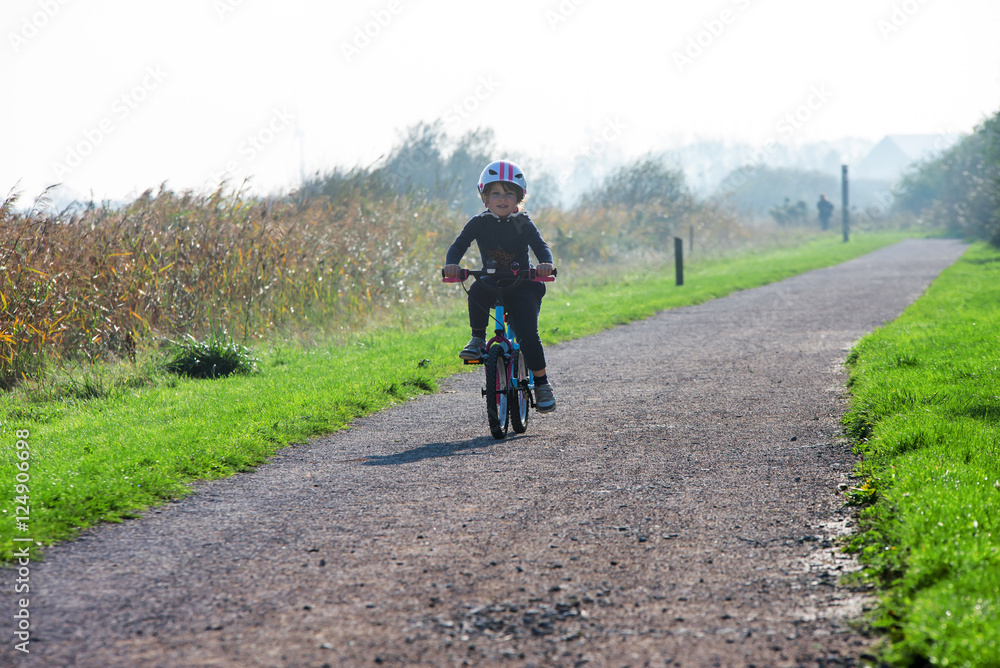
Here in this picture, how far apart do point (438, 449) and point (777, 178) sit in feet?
364

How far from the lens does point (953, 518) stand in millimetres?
3965

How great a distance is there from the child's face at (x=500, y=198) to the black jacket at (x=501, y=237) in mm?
57

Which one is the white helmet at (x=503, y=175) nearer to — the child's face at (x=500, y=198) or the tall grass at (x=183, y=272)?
the child's face at (x=500, y=198)

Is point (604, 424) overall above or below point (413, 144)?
below

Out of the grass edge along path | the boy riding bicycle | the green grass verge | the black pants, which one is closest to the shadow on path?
the boy riding bicycle

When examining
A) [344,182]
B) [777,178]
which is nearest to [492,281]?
[344,182]

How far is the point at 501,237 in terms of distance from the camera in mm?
6957

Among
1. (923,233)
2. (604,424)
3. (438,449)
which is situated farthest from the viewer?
(923,233)

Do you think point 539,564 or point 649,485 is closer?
point 539,564

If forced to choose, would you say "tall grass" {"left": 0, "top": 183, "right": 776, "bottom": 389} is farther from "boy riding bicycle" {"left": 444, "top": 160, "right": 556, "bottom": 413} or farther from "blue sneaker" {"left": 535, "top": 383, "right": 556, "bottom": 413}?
"blue sneaker" {"left": 535, "top": 383, "right": 556, "bottom": 413}

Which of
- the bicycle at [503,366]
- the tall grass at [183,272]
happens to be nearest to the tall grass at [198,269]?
the tall grass at [183,272]

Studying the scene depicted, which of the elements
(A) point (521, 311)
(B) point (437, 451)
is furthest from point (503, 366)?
(B) point (437, 451)

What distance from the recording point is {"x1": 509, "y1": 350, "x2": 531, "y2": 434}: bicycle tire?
6.86 meters

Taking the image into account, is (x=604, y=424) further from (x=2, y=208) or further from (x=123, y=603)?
(x=2, y=208)
